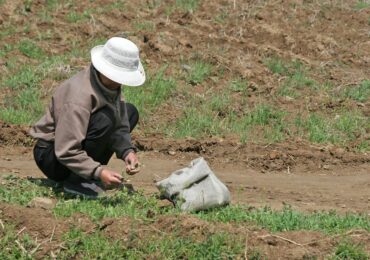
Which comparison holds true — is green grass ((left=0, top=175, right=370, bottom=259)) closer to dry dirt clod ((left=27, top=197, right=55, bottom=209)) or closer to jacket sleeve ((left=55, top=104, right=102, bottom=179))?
dry dirt clod ((left=27, top=197, right=55, bottom=209))

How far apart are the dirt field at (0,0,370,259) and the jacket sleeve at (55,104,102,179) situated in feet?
1.42

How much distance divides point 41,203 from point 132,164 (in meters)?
0.64

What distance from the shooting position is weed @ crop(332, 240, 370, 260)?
4.12m

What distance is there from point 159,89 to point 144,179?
1.89 m

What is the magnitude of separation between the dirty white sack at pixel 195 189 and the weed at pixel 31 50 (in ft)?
13.2

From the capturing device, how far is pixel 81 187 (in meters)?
5.07

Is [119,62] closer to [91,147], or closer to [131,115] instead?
[91,147]

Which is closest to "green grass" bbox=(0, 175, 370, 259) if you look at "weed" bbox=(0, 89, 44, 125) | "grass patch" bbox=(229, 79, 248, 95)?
"weed" bbox=(0, 89, 44, 125)

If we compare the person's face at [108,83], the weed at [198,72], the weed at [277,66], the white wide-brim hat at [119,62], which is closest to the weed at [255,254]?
the white wide-brim hat at [119,62]

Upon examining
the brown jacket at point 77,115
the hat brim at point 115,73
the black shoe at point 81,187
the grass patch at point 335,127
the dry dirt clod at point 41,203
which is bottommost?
the grass patch at point 335,127

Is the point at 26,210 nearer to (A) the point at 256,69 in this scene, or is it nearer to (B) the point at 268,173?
(B) the point at 268,173

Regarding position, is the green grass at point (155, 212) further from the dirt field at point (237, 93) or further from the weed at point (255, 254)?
the weed at point (255, 254)

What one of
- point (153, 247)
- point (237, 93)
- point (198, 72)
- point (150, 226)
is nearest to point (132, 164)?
point (150, 226)

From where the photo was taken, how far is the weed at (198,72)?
26.6 ft
